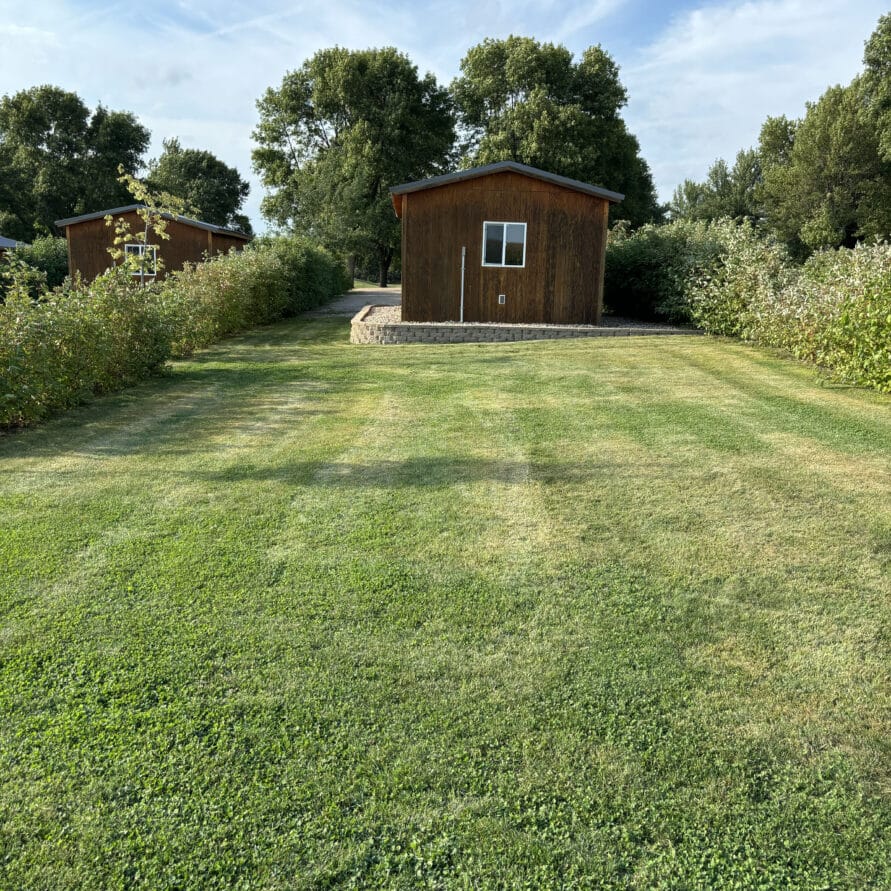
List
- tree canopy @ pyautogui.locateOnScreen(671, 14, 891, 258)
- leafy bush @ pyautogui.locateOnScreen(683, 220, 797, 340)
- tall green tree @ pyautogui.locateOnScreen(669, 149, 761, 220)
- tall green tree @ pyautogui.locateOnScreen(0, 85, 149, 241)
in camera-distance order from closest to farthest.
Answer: leafy bush @ pyautogui.locateOnScreen(683, 220, 797, 340) < tree canopy @ pyautogui.locateOnScreen(671, 14, 891, 258) < tall green tree @ pyautogui.locateOnScreen(0, 85, 149, 241) < tall green tree @ pyautogui.locateOnScreen(669, 149, 761, 220)

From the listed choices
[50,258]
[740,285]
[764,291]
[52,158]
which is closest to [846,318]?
[764,291]

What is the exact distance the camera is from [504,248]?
48.6 ft

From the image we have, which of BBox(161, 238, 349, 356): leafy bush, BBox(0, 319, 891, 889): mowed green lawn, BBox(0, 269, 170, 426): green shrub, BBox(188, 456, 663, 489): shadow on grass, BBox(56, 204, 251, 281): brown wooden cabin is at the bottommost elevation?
BBox(0, 319, 891, 889): mowed green lawn

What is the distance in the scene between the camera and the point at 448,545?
→ 11.5ft

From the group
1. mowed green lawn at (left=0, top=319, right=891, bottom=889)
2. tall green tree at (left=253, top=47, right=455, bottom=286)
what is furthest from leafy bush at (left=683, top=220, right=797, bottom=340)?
tall green tree at (left=253, top=47, right=455, bottom=286)

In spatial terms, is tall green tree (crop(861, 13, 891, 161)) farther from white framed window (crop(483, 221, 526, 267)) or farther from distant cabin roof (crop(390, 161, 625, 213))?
white framed window (crop(483, 221, 526, 267))

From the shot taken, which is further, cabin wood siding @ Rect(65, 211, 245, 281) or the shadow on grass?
cabin wood siding @ Rect(65, 211, 245, 281)

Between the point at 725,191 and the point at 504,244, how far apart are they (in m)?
51.4

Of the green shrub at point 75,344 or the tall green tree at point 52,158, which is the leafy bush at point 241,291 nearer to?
the green shrub at point 75,344

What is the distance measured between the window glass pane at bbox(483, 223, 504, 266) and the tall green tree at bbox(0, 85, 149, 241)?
35.9 meters

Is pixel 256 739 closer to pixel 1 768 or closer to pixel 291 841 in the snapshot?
pixel 291 841

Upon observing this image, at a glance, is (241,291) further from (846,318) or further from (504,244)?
(846,318)

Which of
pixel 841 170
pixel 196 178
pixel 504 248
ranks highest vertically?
pixel 196 178

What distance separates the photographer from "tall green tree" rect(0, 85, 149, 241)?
134 ft
